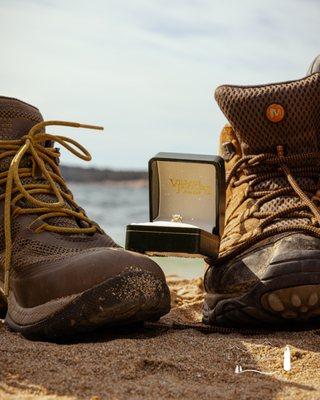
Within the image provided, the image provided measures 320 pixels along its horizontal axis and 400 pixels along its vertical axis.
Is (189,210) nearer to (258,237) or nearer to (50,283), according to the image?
(258,237)

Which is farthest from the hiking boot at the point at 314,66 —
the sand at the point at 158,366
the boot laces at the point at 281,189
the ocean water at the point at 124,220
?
the ocean water at the point at 124,220

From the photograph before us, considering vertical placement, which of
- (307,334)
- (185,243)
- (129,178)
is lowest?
(129,178)

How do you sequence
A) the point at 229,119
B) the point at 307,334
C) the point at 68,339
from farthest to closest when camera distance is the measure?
the point at 229,119 → the point at 307,334 → the point at 68,339

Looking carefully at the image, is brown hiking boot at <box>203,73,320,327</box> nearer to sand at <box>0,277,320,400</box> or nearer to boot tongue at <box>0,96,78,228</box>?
sand at <box>0,277,320,400</box>

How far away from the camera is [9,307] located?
7.86ft

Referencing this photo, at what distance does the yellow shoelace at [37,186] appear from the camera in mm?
2383

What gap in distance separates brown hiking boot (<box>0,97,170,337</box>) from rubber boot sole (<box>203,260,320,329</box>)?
0.25m

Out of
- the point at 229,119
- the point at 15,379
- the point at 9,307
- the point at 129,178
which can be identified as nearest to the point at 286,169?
the point at 229,119

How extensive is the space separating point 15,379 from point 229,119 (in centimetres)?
129

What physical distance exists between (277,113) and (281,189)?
0.78 feet

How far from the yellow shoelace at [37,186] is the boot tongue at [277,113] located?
1.48ft

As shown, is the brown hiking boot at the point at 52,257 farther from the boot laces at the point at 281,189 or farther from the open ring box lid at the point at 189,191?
the boot laces at the point at 281,189

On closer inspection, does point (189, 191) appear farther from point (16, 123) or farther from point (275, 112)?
point (16, 123)

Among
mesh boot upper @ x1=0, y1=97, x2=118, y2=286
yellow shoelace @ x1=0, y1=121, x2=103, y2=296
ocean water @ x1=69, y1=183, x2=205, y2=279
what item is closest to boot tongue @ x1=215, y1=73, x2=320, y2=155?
yellow shoelace @ x1=0, y1=121, x2=103, y2=296
